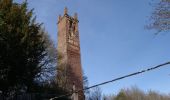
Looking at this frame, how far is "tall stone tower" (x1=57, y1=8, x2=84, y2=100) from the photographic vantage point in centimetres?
3568

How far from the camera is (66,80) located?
34.8m

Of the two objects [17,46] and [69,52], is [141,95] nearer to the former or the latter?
[69,52]

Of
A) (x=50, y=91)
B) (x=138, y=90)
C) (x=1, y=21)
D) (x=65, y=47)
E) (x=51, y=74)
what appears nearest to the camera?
(x=1, y=21)

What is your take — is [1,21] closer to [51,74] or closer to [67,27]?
[51,74]

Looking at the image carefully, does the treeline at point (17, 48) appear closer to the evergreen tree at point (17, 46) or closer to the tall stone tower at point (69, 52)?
the evergreen tree at point (17, 46)

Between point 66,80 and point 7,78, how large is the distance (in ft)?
57.1

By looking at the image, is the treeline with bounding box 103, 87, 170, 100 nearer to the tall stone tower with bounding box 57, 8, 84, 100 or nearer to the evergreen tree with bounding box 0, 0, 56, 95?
A: the tall stone tower with bounding box 57, 8, 84, 100

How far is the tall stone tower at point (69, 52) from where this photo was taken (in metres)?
35.7

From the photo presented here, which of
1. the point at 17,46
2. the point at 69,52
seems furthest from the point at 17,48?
the point at 69,52

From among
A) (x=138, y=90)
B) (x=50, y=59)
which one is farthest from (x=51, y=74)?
(x=138, y=90)

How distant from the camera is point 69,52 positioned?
38.9m

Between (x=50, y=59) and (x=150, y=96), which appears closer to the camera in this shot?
(x=50, y=59)

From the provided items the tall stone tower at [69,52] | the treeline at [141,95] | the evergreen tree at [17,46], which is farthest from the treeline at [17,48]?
the treeline at [141,95]

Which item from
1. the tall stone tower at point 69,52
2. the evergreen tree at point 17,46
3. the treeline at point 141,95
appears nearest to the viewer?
the evergreen tree at point 17,46
